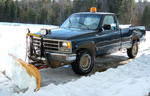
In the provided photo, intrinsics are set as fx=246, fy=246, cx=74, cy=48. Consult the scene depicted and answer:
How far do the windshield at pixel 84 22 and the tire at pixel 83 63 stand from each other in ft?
3.40

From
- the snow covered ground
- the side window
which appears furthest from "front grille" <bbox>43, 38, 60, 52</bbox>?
the side window

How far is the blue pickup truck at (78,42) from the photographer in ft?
21.7

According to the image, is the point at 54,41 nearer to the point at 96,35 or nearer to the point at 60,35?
the point at 60,35

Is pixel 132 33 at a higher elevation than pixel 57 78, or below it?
higher

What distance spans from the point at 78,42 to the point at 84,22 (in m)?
1.43

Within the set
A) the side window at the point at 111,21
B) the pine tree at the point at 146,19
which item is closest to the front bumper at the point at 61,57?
the side window at the point at 111,21

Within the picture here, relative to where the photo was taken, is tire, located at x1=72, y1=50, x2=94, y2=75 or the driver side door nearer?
tire, located at x1=72, y1=50, x2=94, y2=75

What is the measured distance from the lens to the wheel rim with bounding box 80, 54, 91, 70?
7059mm

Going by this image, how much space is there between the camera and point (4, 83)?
20.9 ft

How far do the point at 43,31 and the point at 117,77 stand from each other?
243 cm

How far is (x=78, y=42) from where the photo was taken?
22.2 ft

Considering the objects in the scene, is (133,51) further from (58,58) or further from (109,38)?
(58,58)

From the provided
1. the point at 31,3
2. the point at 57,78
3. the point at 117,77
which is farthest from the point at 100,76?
the point at 31,3

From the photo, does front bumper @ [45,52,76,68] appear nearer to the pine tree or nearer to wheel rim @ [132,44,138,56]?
wheel rim @ [132,44,138,56]
